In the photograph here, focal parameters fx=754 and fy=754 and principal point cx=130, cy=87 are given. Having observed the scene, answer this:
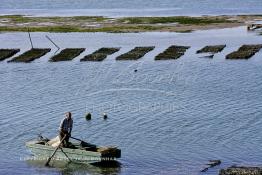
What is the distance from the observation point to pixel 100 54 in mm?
70250

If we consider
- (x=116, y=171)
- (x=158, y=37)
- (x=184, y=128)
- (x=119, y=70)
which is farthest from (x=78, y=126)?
(x=158, y=37)

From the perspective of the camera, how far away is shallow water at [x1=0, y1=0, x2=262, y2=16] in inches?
5007

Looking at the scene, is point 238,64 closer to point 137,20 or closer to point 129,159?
point 129,159

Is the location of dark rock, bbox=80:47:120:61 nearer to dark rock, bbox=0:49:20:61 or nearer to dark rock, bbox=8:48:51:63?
dark rock, bbox=8:48:51:63

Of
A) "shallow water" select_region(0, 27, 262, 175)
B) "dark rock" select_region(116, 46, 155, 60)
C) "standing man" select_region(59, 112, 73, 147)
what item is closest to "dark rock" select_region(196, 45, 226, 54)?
"shallow water" select_region(0, 27, 262, 175)

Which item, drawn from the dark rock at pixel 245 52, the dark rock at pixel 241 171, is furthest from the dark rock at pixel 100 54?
Result: the dark rock at pixel 241 171

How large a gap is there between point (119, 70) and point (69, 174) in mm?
28527

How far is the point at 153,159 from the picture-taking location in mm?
36156

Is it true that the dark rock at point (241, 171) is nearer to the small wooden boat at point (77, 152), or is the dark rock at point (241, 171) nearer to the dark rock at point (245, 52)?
the small wooden boat at point (77, 152)

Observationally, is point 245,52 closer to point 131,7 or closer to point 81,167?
point 81,167

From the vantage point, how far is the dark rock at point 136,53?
68500 mm

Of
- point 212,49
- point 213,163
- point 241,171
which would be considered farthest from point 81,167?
point 212,49

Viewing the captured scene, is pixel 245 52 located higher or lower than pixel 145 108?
higher

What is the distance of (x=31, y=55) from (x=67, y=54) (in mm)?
3491
